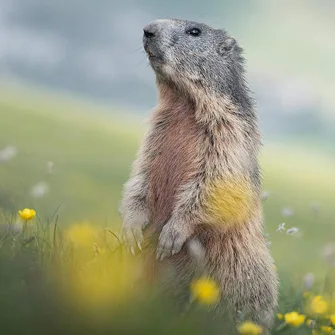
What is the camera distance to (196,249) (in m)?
1.46

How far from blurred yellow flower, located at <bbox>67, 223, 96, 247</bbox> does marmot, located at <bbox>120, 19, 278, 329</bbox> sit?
0.79ft

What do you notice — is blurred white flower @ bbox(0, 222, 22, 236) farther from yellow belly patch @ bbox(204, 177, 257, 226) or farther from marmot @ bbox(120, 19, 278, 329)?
yellow belly patch @ bbox(204, 177, 257, 226)

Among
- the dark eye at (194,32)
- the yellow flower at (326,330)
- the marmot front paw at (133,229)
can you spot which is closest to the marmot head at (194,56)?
the dark eye at (194,32)

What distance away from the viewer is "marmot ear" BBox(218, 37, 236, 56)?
5.18 feet

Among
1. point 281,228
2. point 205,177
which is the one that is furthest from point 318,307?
point 205,177

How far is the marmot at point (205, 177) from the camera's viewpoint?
4.79ft

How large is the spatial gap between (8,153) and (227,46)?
0.61 m

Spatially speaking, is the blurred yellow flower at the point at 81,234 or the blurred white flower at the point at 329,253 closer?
the blurred yellow flower at the point at 81,234

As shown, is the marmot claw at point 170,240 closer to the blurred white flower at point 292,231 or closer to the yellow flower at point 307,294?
the blurred white flower at point 292,231

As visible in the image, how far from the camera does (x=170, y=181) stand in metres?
1.50

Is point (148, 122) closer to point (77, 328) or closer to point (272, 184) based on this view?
point (272, 184)

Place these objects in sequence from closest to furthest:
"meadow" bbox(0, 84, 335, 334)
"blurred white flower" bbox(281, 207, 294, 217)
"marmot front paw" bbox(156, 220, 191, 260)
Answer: "meadow" bbox(0, 84, 335, 334) → "marmot front paw" bbox(156, 220, 191, 260) → "blurred white flower" bbox(281, 207, 294, 217)

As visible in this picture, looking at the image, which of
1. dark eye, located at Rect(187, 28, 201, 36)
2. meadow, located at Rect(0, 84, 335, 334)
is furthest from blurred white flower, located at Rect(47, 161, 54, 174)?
dark eye, located at Rect(187, 28, 201, 36)

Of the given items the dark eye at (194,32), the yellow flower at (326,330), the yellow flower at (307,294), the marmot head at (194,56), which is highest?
the dark eye at (194,32)
